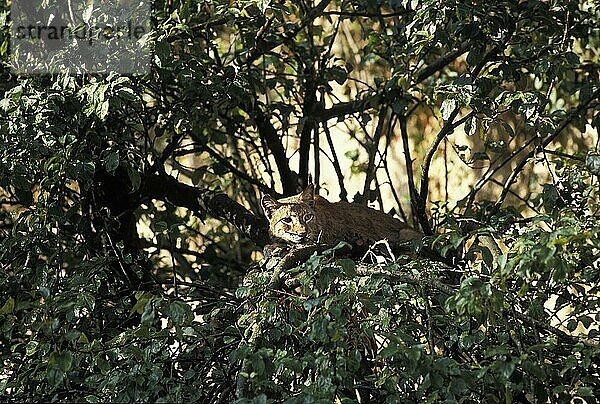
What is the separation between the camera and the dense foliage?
151 cm

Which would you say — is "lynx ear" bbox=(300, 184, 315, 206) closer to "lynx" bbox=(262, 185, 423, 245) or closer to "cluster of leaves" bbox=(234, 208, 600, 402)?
"lynx" bbox=(262, 185, 423, 245)

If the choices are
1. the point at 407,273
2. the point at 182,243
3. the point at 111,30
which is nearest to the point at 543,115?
the point at 407,273

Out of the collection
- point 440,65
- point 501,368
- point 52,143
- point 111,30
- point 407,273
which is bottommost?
point 501,368

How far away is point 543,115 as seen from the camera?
215 centimetres

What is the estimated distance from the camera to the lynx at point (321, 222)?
213 cm

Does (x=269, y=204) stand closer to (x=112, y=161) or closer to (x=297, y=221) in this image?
(x=297, y=221)

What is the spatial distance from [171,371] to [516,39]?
1274 millimetres

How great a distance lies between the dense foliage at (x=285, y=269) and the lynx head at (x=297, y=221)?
0.09 meters

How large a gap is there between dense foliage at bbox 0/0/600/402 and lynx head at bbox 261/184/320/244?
0.09 m

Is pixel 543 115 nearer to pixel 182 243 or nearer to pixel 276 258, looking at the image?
pixel 276 258

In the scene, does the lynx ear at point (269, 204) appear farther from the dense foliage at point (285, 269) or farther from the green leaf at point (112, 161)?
the green leaf at point (112, 161)

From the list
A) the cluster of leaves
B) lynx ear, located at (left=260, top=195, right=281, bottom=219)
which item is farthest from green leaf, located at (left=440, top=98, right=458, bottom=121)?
lynx ear, located at (left=260, top=195, right=281, bottom=219)

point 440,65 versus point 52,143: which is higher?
point 440,65

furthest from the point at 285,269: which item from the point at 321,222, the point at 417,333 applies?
the point at 321,222
